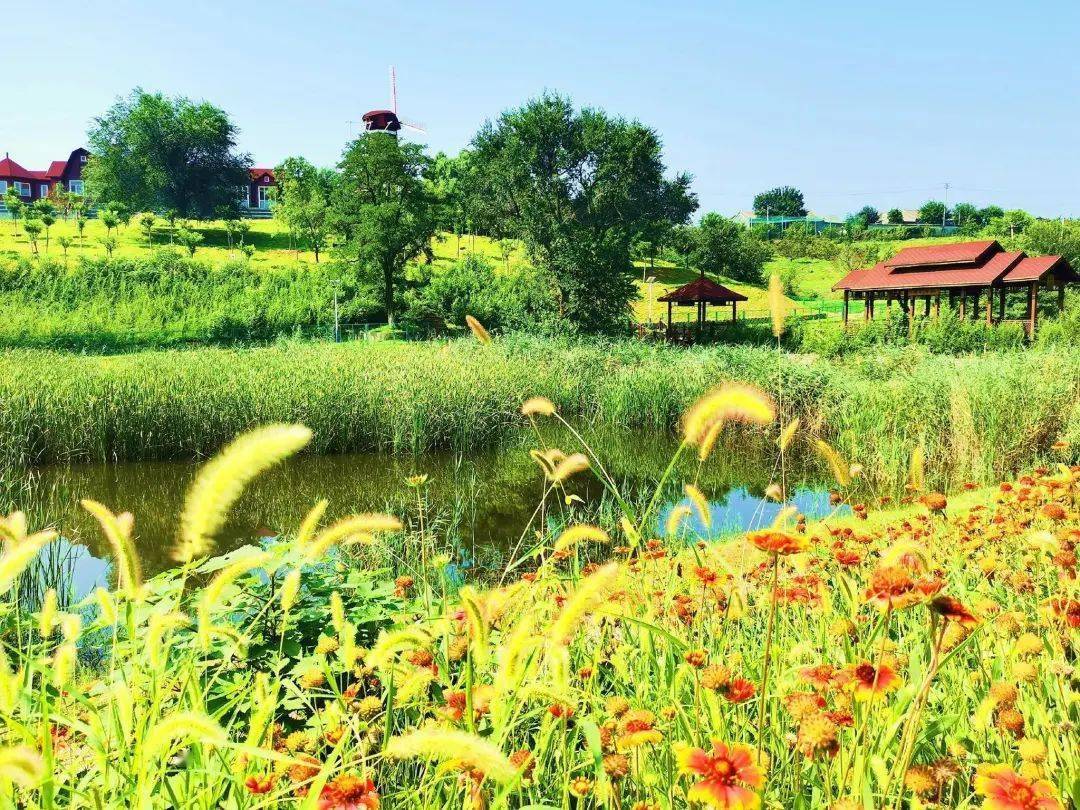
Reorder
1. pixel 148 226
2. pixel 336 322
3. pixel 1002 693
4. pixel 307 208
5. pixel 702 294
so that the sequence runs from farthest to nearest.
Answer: pixel 148 226, pixel 307 208, pixel 336 322, pixel 702 294, pixel 1002 693

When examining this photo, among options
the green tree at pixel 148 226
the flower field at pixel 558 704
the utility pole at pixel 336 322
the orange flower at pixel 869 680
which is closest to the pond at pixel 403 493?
the flower field at pixel 558 704

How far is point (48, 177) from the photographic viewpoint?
5888cm

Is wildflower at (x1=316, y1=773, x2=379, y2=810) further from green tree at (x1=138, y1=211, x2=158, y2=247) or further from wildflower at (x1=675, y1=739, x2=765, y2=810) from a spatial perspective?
green tree at (x1=138, y1=211, x2=158, y2=247)

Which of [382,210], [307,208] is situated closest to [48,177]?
[307,208]

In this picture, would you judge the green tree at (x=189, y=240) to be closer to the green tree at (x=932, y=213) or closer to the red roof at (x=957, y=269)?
the red roof at (x=957, y=269)

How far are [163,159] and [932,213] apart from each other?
203 feet

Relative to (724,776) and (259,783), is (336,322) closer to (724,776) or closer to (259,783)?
(259,783)

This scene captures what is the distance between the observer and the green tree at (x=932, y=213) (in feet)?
225

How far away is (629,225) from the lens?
31000 millimetres

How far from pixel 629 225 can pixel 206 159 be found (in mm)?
33242

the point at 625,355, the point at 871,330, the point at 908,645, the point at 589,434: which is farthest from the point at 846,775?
the point at 871,330

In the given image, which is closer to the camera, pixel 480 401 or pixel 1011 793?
pixel 1011 793

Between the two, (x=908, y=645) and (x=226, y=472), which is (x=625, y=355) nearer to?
(x=908, y=645)

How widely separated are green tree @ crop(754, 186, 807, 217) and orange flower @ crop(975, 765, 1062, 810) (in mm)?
81490
